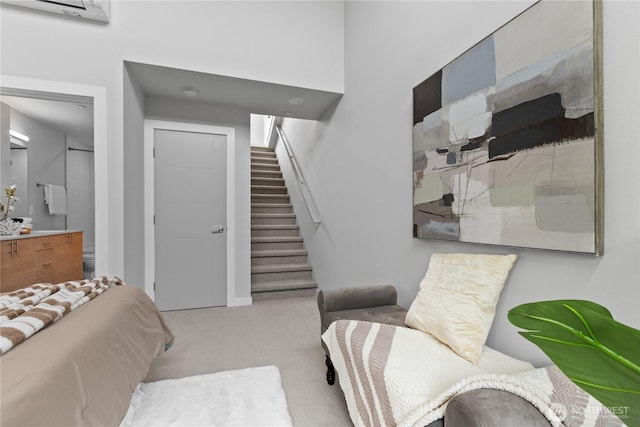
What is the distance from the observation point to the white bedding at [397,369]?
999 millimetres

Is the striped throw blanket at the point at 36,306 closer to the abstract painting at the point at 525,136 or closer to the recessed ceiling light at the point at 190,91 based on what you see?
the abstract painting at the point at 525,136

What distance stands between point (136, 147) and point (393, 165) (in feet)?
7.94

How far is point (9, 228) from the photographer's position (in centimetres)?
233

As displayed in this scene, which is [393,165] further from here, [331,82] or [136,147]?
[136,147]

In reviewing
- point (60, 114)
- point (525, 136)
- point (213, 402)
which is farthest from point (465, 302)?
point (60, 114)

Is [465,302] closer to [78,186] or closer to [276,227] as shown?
[276,227]

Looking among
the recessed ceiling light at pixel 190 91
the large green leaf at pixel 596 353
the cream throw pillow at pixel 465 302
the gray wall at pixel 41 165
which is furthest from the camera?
the gray wall at pixel 41 165

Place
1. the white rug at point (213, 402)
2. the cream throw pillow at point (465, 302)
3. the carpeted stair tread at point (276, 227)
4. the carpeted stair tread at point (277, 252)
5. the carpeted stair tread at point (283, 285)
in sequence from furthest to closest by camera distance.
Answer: the carpeted stair tread at point (276, 227), the carpeted stair tread at point (277, 252), the carpeted stair tread at point (283, 285), the white rug at point (213, 402), the cream throw pillow at point (465, 302)

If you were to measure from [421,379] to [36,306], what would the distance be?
1582 mm

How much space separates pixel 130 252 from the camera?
2.62 meters

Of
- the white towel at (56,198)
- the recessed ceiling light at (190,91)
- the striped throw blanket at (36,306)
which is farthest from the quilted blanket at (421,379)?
the white towel at (56,198)

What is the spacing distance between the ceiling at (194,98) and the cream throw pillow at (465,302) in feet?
7.65

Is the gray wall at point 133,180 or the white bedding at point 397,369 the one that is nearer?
the white bedding at point 397,369

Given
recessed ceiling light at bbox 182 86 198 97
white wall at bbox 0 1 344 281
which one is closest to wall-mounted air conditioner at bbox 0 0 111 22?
white wall at bbox 0 1 344 281
